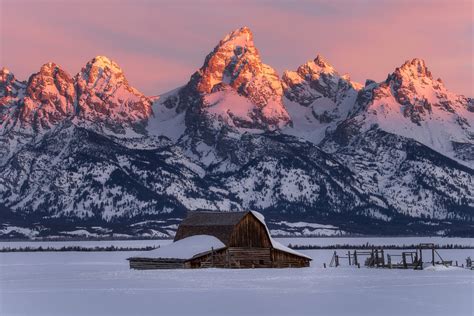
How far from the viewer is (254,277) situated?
88.6 metres

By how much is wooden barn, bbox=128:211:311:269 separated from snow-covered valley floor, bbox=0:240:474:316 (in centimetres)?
1279

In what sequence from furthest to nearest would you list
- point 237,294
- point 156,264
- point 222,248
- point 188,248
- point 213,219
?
point 213,219
point 222,248
point 188,248
point 156,264
point 237,294

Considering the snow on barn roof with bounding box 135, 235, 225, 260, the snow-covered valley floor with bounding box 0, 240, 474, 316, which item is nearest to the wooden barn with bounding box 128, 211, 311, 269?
the snow on barn roof with bounding box 135, 235, 225, 260

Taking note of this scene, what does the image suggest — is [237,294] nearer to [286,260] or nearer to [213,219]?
[213,219]

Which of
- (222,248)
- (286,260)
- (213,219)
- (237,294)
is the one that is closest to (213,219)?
(213,219)

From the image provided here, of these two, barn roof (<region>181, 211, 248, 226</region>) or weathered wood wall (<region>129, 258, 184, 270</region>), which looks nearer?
weathered wood wall (<region>129, 258, 184, 270</region>)

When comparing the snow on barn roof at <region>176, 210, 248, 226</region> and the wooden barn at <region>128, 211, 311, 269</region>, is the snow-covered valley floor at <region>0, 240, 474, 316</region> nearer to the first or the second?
the wooden barn at <region>128, 211, 311, 269</region>

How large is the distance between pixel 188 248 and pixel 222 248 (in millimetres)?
3922

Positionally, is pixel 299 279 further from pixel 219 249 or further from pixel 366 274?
pixel 219 249

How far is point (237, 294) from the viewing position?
218 feet

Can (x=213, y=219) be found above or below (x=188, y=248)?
above

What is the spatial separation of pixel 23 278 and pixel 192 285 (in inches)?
822

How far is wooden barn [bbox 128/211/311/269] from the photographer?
354ft

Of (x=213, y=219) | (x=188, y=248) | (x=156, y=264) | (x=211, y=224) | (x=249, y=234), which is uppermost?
(x=213, y=219)
